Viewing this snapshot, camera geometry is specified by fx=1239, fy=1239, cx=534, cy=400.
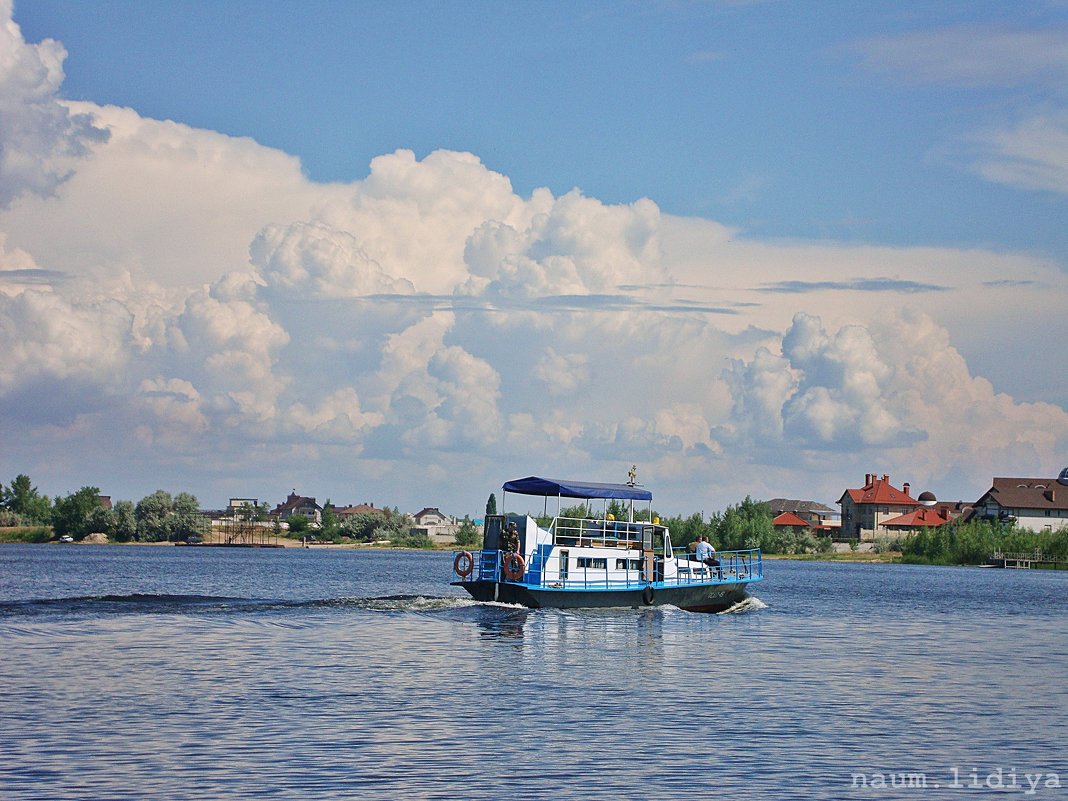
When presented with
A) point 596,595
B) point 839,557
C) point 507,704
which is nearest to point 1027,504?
point 839,557

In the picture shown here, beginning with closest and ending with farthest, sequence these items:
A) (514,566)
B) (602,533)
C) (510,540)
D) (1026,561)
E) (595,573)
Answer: (514,566) < (510,540) < (595,573) < (602,533) < (1026,561)

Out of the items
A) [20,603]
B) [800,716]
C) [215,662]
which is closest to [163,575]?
[20,603]

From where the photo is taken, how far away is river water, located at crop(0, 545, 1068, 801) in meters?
23.3

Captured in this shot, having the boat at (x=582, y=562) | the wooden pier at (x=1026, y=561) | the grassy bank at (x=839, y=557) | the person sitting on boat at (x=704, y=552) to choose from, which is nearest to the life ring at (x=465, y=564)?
the boat at (x=582, y=562)

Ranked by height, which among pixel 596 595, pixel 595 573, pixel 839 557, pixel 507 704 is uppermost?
pixel 595 573

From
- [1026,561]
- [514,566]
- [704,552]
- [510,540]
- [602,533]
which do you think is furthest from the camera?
[1026,561]

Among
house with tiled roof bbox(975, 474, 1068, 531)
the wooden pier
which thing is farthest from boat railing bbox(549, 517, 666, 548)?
house with tiled roof bbox(975, 474, 1068, 531)

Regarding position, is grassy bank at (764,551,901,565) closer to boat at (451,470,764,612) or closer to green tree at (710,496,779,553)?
green tree at (710,496,779,553)

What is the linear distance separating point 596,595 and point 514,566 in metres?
4.02

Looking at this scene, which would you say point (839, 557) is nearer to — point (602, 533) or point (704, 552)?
point (704, 552)

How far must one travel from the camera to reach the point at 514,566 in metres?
54.9

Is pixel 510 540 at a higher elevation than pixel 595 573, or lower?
higher

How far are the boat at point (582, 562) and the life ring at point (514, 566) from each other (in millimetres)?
44

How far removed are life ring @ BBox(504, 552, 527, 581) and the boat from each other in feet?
0.15
